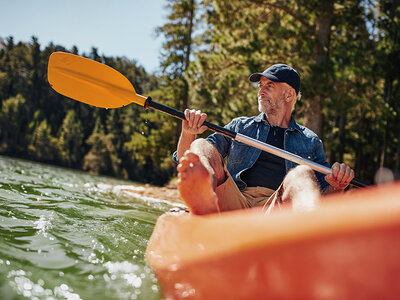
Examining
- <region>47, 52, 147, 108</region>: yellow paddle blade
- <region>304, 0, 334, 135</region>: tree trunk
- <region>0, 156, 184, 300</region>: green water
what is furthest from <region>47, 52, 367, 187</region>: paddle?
<region>304, 0, 334, 135</region>: tree trunk

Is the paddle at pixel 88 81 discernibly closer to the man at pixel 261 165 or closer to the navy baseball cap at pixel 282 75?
the man at pixel 261 165

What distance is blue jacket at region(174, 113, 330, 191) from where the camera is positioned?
7.19 ft

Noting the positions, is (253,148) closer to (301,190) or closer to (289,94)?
(289,94)

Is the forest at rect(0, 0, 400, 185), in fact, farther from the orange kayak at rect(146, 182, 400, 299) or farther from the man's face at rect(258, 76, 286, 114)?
the orange kayak at rect(146, 182, 400, 299)

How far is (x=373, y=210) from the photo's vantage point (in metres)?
0.74

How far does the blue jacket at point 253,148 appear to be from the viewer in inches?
86.3

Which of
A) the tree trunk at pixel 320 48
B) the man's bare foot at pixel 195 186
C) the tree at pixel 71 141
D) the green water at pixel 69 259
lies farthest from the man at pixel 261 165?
the tree at pixel 71 141

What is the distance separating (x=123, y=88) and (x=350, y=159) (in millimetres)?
17694

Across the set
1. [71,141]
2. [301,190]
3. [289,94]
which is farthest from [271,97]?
[71,141]

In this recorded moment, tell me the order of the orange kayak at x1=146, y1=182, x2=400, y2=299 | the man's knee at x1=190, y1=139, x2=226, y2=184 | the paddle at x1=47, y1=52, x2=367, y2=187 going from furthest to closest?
the paddle at x1=47, y1=52, x2=367, y2=187 < the man's knee at x1=190, y1=139, x2=226, y2=184 < the orange kayak at x1=146, y1=182, x2=400, y2=299

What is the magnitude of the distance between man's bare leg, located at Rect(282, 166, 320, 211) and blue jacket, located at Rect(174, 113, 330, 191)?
627 millimetres

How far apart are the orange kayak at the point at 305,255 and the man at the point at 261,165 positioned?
0.29 metres

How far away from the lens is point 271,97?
95.0 inches

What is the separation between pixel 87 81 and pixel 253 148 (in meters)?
1.56
